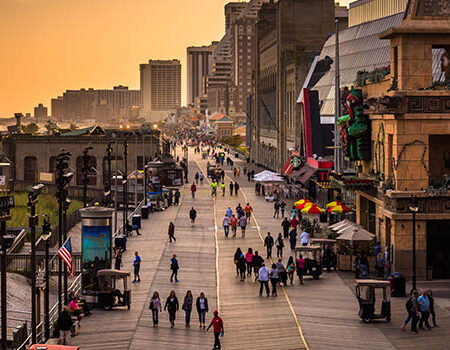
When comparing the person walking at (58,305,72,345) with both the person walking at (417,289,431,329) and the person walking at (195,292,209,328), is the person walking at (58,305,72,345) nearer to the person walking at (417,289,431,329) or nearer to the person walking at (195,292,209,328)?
the person walking at (195,292,209,328)

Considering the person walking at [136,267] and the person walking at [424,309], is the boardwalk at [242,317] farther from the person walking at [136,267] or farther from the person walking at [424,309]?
the person walking at [136,267]

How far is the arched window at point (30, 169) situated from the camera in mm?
125706

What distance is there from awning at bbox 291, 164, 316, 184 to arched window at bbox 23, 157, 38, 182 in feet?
199

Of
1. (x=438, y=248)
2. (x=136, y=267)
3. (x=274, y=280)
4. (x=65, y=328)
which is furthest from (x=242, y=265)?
(x=65, y=328)

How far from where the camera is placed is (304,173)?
71.6 metres

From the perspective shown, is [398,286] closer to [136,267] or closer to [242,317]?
[242,317]

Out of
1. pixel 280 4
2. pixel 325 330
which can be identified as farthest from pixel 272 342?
pixel 280 4

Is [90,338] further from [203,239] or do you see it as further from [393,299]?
[203,239]

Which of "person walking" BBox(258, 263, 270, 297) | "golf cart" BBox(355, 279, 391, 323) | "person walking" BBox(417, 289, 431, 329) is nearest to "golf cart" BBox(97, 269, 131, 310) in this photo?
"person walking" BBox(258, 263, 270, 297)

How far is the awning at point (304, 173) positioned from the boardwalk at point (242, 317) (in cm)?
1979

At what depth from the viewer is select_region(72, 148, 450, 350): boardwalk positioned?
28.5m

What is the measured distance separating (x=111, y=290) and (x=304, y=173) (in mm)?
39309

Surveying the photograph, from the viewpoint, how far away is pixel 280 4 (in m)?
111

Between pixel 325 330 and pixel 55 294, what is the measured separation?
1659 centimetres
